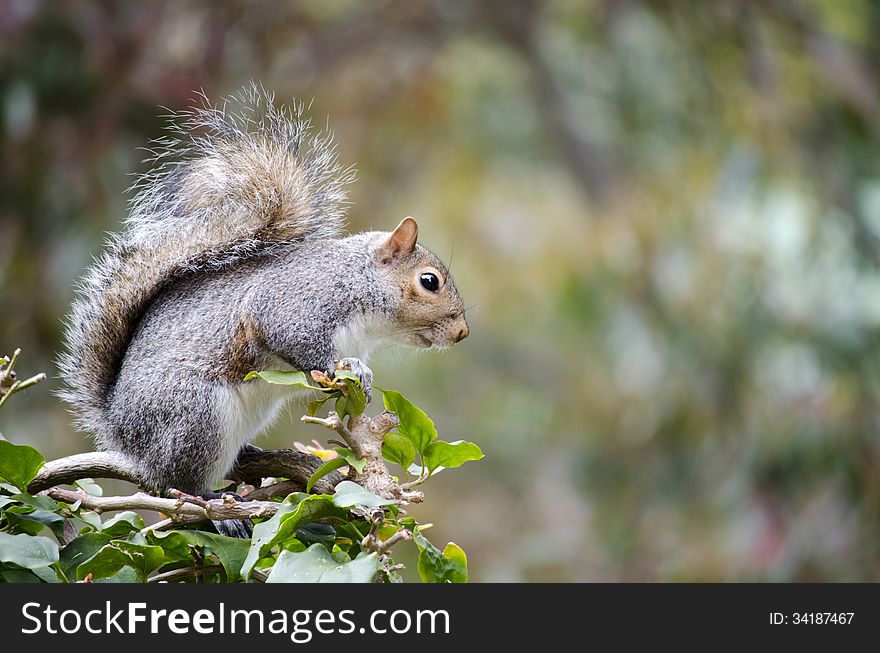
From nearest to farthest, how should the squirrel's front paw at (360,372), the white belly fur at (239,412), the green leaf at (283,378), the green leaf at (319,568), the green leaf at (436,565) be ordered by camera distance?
1. the green leaf at (319,568)
2. the green leaf at (436,565)
3. the green leaf at (283,378)
4. the squirrel's front paw at (360,372)
5. the white belly fur at (239,412)

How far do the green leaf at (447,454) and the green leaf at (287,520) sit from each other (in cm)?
16

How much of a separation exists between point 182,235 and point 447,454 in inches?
36.6

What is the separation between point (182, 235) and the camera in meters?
2.27

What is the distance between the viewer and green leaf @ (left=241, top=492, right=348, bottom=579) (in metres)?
1.40

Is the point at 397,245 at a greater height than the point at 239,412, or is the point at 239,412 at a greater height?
the point at 397,245

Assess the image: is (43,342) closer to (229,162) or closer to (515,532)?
(229,162)

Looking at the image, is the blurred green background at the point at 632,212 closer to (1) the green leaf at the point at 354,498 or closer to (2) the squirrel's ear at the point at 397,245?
(2) the squirrel's ear at the point at 397,245

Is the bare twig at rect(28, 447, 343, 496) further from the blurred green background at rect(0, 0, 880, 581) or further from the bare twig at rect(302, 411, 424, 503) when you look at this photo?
the blurred green background at rect(0, 0, 880, 581)

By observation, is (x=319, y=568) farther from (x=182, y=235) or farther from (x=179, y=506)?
(x=182, y=235)

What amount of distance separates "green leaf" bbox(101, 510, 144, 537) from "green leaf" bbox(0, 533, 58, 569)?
0.11 m

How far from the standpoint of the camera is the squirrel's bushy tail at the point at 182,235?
7.34 ft

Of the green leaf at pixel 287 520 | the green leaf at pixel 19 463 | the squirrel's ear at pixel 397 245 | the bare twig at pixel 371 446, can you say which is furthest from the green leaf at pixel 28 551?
the squirrel's ear at pixel 397 245

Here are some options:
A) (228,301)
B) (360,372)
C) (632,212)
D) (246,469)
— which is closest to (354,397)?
(360,372)

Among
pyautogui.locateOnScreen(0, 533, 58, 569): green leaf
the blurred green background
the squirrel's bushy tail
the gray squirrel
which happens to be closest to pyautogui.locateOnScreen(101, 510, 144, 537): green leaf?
pyautogui.locateOnScreen(0, 533, 58, 569): green leaf
